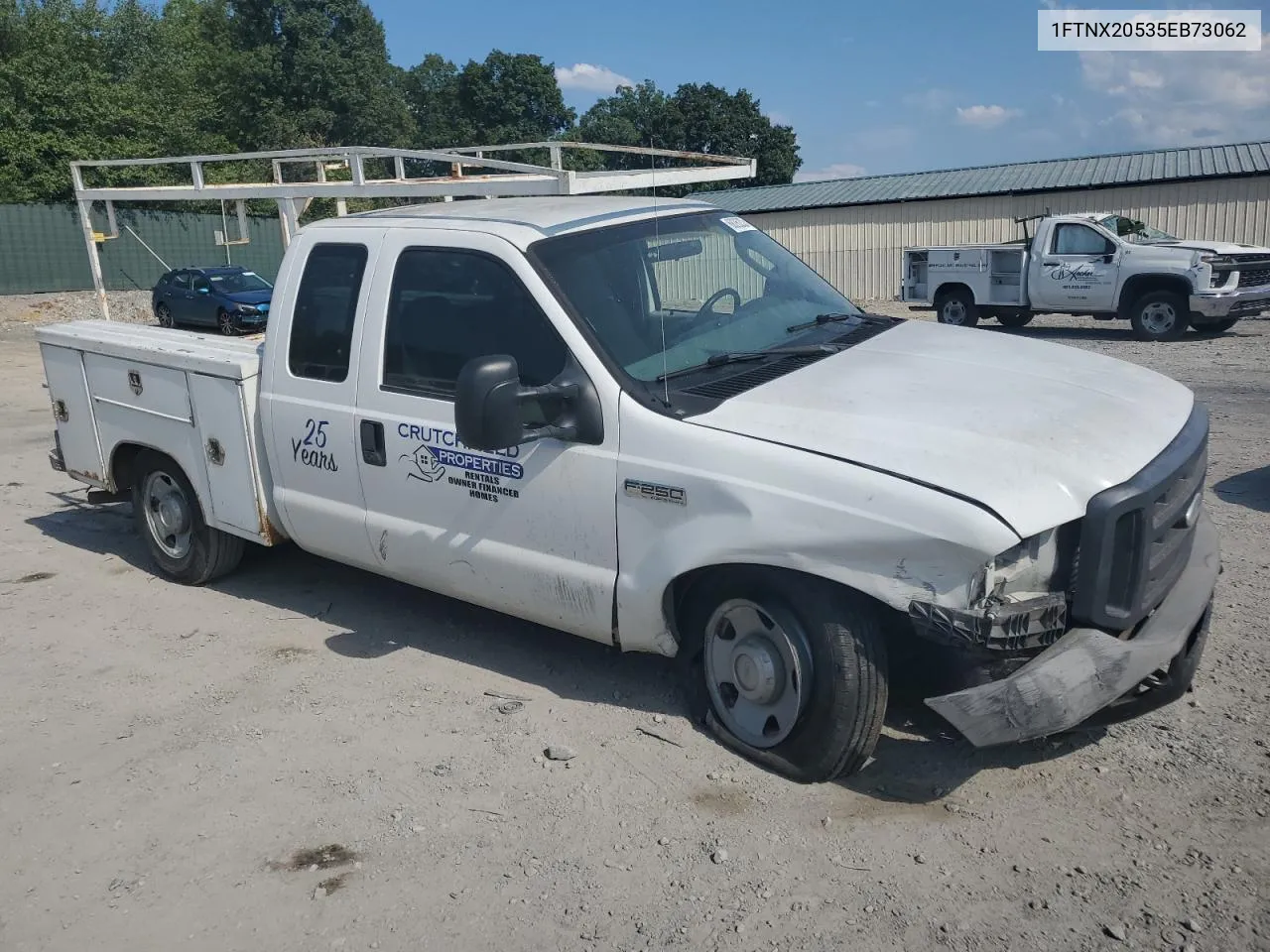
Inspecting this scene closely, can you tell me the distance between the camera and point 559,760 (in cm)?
402

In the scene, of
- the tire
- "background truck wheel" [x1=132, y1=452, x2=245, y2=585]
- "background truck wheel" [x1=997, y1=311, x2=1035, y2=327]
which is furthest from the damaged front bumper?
"background truck wheel" [x1=997, y1=311, x2=1035, y2=327]

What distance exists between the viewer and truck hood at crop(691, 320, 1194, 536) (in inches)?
126

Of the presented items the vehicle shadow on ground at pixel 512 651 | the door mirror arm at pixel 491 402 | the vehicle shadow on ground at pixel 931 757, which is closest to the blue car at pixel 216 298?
the vehicle shadow on ground at pixel 512 651

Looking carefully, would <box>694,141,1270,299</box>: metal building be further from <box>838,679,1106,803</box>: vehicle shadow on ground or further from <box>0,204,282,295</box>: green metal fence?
<box>838,679,1106,803</box>: vehicle shadow on ground

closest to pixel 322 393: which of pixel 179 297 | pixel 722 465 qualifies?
pixel 722 465

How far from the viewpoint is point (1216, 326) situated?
1705cm

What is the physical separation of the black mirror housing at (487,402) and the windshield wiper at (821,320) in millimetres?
1391

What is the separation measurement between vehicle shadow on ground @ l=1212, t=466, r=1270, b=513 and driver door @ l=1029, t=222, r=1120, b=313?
1093 cm

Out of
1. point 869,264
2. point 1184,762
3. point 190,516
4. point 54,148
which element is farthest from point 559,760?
point 54,148

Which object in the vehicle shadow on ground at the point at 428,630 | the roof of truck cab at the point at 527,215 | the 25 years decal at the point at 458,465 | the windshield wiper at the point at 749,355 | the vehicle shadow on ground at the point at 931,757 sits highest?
the roof of truck cab at the point at 527,215

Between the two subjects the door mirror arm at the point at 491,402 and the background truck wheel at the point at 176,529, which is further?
the background truck wheel at the point at 176,529

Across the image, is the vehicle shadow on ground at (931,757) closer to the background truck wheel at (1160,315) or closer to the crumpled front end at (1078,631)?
the crumpled front end at (1078,631)

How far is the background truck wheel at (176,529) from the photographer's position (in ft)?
19.7

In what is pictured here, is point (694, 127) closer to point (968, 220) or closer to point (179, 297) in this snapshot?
point (968, 220)
